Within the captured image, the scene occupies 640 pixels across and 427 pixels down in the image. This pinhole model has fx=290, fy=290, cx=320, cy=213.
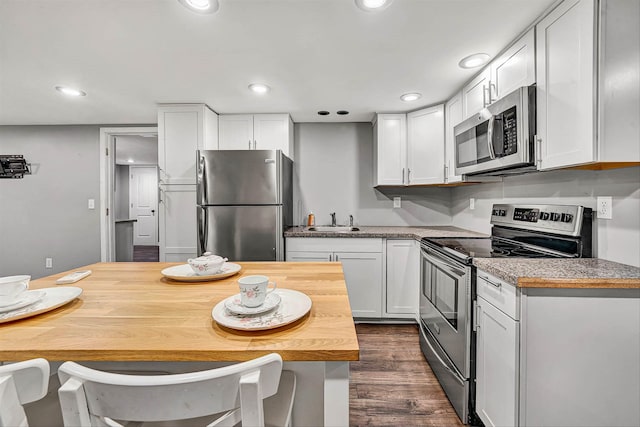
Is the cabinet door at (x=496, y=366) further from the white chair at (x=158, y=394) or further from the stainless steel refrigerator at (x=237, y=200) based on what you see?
the stainless steel refrigerator at (x=237, y=200)

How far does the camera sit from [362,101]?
2.78 m

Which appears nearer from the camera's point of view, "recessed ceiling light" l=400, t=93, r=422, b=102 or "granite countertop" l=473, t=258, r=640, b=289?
"granite countertop" l=473, t=258, r=640, b=289

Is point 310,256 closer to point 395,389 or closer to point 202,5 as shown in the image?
point 395,389

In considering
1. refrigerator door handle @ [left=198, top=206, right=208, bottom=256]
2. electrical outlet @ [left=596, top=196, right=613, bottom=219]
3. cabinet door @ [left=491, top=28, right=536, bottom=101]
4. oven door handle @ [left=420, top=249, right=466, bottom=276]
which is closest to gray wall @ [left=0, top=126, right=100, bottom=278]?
refrigerator door handle @ [left=198, top=206, right=208, bottom=256]

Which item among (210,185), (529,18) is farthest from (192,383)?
(210,185)

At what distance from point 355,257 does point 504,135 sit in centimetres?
161

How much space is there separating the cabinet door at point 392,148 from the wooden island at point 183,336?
2094mm

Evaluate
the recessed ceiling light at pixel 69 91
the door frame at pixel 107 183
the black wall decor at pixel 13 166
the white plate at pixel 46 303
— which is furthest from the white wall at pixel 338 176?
the black wall decor at pixel 13 166

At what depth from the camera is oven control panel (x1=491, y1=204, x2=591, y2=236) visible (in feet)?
4.91

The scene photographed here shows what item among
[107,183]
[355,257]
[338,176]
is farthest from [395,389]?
[107,183]

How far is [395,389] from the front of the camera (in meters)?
1.86

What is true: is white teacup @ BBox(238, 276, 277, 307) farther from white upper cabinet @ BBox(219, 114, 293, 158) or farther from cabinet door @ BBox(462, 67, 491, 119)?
white upper cabinet @ BBox(219, 114, 293, 158)

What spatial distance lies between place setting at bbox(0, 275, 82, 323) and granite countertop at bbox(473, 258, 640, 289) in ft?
5.51

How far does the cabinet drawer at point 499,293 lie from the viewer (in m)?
1.22
